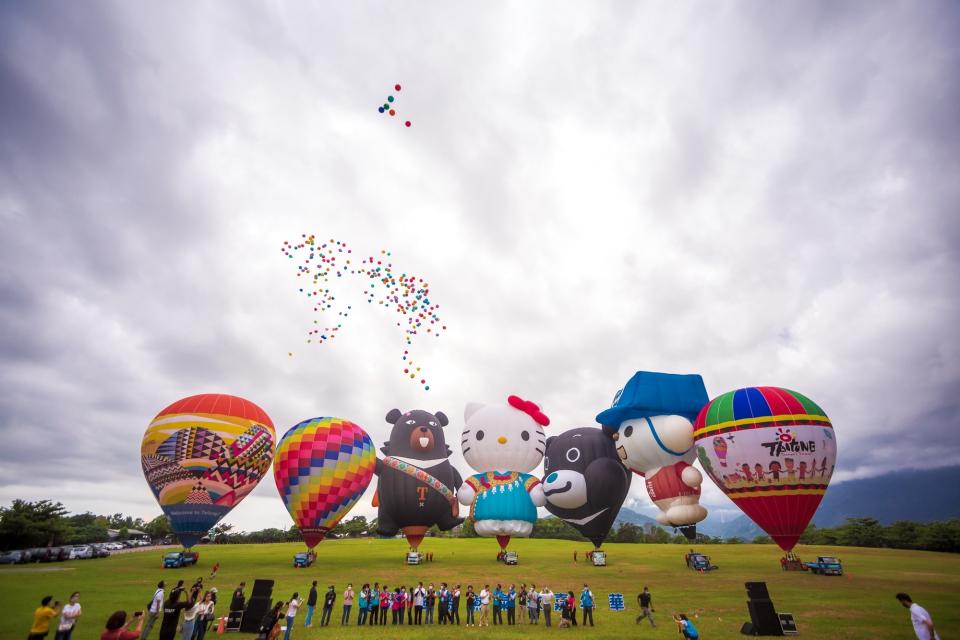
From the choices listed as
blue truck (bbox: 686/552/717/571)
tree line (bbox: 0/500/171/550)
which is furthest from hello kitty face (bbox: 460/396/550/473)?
tree line (bbox: 0/500/171/550)

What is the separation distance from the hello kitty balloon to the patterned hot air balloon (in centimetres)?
514

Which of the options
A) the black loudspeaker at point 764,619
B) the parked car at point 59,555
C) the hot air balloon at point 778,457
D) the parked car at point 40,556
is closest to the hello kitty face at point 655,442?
the hot air balloon at point 778,457

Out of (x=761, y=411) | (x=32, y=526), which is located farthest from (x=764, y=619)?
(x=32, y=526)

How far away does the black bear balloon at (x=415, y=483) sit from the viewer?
23.3 metres

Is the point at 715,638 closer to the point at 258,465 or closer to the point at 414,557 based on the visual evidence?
the point at 414,557

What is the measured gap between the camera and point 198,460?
21.1 meters

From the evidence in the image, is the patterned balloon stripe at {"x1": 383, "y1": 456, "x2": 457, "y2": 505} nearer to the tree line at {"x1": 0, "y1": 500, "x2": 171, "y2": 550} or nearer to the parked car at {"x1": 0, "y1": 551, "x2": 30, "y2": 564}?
the parked car at {"x1": 0, "y1": 551, "x2": 30, "y2": 564}

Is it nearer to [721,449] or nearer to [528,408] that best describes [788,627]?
[721,449]

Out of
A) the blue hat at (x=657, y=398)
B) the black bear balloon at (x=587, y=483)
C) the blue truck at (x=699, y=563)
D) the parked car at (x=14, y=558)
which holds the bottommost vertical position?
the blue truck at (x=699, y=563)

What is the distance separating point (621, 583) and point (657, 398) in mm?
8020

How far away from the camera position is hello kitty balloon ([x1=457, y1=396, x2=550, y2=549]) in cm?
2283

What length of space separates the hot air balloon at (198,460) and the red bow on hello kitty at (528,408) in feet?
39.5

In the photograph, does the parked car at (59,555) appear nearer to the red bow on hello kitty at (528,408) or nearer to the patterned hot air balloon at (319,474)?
the patterned hot air balloon at (319,474)

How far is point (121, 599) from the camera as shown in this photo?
15.1 m
